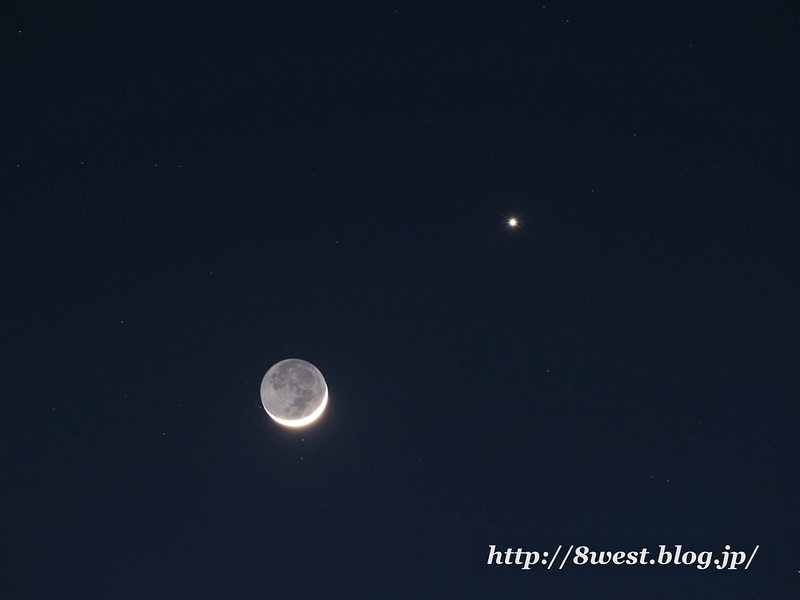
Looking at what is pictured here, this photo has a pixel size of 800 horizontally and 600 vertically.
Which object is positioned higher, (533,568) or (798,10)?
(798,10)

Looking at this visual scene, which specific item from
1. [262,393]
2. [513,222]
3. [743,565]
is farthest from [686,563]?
[262,393]

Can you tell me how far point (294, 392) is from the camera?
318 inches

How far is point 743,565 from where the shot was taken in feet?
27.1

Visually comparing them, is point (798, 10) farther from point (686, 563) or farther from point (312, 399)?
point (312, 399)

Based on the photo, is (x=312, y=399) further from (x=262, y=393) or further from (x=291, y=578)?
(x=291, y=578)

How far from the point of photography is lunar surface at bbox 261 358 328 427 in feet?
26.4

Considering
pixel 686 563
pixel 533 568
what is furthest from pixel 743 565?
pixel 533 568

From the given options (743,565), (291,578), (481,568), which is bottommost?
(291,578)

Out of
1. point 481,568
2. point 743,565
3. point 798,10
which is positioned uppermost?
point 798,10

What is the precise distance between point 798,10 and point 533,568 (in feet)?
34.4

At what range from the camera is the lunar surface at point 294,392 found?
8.05m

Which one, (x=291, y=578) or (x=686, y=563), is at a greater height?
(x=686, y=563)

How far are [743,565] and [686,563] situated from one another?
0.95m

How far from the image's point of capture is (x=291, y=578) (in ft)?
28.2
